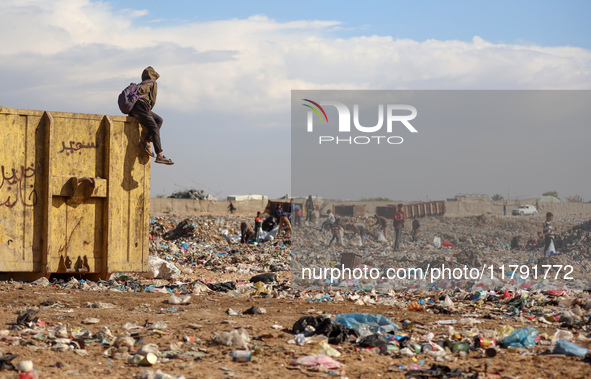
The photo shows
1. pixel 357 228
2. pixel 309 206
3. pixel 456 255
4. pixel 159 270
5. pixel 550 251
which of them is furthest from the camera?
pixel 309 206

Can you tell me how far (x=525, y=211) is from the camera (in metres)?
23.4

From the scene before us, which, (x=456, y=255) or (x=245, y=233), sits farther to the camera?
(x=245, y=233)

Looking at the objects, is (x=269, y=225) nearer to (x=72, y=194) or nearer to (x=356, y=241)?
(x=356, y=241)

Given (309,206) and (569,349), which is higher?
(309,206)

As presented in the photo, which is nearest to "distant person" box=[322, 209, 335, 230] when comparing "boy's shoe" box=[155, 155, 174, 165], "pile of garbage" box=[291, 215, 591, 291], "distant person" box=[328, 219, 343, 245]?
"distant person" box=[328, 219, 343, 245]

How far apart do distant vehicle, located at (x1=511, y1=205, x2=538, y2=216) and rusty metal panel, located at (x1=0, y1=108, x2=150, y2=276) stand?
59.9ft

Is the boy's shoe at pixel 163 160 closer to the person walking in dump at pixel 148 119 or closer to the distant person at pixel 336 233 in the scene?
the person walking in dump at pixel 148 119

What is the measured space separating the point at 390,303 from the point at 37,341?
3932 mm

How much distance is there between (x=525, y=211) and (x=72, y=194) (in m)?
19.5

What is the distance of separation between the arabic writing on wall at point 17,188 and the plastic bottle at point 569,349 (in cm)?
572

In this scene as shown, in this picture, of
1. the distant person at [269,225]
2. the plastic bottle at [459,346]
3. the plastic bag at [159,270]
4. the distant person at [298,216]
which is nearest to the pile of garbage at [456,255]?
the distant person at [298,216]

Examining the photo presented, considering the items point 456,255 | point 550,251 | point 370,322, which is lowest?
point 456,255

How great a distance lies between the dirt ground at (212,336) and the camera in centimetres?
387

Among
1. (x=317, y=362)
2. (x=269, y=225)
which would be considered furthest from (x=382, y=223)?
(x=317, y=362)
